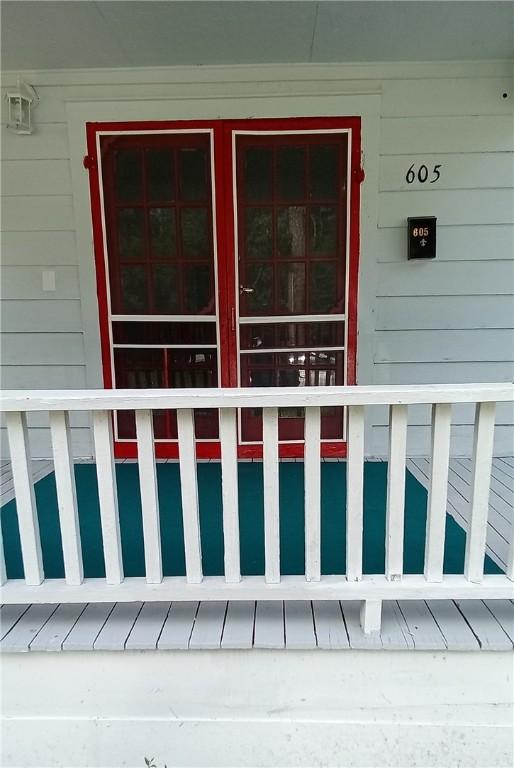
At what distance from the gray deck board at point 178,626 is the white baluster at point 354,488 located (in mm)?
541

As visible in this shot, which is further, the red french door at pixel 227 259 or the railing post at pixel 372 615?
the red french door at pixel 227 259

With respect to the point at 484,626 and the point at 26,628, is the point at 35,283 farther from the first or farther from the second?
the point at 484,626

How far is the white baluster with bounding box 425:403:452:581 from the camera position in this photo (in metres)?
1.40

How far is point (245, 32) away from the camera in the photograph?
237 centimetres

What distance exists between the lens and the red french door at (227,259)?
2.80 m

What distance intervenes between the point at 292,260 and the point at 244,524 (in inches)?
66.2

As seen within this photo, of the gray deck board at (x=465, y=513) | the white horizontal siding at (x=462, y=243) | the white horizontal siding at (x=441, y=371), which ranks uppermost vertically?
the white horizontal siding at (x=462, y=243)

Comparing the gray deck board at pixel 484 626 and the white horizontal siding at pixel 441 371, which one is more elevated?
the white horizontal siding at pixel 441 371

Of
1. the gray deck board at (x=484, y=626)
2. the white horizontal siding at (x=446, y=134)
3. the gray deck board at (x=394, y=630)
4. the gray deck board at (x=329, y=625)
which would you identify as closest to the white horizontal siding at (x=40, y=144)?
the white horizontal siding at (x=446, y=134)

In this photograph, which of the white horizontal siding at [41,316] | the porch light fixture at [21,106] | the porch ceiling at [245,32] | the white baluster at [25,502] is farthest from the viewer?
the white horizontal siding at [41,316]

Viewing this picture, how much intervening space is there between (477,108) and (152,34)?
1.94 m

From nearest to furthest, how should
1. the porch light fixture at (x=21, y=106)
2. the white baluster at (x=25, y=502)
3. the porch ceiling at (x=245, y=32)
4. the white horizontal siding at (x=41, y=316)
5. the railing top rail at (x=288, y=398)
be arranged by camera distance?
1. the railing top rail at (x=288, y=398)
2. the white baluster at (x=25, y=502)
3. the porch ceiling at (x=245, y=32)
4. the porch light fixture at (x=21, y=106)
5. the white horizontal siding at (x=41, y=316)

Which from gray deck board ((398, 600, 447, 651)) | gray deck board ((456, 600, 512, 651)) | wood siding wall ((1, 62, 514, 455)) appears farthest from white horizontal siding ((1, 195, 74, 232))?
gray deck board ((456, 600, 512, 651))

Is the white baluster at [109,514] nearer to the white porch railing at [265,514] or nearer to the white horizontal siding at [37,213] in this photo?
the white porch railing at [265,514]
